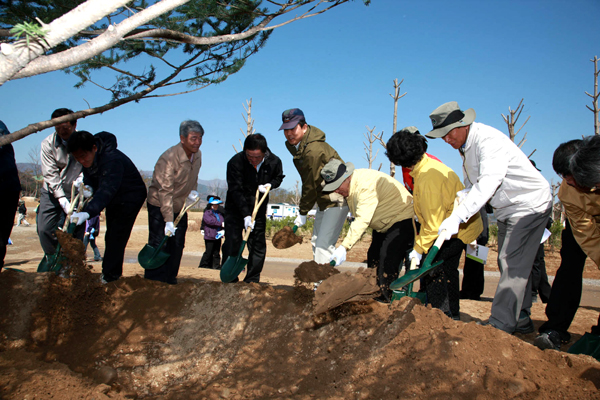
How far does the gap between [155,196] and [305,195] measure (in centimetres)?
157

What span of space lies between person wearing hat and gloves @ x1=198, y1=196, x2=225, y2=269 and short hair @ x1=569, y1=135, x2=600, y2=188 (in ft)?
18.4

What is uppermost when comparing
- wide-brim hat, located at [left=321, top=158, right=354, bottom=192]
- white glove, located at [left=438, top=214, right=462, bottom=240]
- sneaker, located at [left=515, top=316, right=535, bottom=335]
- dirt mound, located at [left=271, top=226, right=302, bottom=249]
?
wide-brim hat, located at [left=321, top=158, right=354, bottom=192]

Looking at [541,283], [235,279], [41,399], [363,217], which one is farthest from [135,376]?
[541,283]

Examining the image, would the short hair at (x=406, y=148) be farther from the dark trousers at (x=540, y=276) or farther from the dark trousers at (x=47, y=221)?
the dark trousers at (x=47, y=221)

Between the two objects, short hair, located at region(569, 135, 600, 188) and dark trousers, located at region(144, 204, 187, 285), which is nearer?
short hair, located at region(569, 135, 600, 188)

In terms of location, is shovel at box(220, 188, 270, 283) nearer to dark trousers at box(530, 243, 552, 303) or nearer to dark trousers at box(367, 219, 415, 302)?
dark trousers at box(367, 219, 415, 302)

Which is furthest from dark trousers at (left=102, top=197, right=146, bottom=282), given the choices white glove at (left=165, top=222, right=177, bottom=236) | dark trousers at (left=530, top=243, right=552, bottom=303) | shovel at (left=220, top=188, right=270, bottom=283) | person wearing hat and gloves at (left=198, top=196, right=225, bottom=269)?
dark trousers at (left=530, top=243, right=552, bottom=303)

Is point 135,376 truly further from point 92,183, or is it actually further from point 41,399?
point 92,183

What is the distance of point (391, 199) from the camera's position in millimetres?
3318

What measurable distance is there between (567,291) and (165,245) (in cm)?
359

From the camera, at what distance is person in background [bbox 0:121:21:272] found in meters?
3.27

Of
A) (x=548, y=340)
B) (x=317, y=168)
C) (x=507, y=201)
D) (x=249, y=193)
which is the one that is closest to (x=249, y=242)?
(x=249, y=193)

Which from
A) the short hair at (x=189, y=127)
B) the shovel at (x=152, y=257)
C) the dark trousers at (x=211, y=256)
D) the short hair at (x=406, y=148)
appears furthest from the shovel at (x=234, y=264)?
the dark trousers at (x=211, y=256)

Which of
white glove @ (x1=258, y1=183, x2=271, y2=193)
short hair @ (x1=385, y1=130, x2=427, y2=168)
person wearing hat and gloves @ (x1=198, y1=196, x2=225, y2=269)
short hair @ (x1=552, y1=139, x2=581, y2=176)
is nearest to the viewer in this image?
short hair @ (x1=552, y1=139, x2=581, y2=176)
